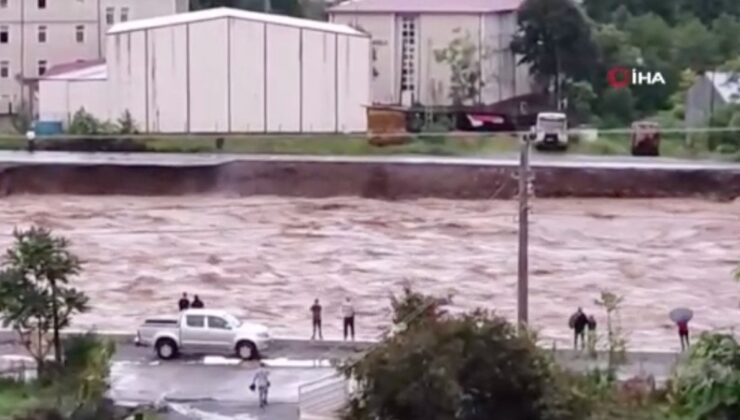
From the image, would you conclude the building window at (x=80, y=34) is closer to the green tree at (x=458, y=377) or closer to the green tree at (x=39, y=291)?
the green tree at (x=39, y=291)

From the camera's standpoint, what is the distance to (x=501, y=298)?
20.5 metres

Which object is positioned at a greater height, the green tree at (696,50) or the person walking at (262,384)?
the green tree at (696,50)

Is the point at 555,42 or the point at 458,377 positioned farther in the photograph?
the point at 555,42

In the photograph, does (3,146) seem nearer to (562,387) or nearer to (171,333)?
(171,333)

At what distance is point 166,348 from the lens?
16.4 meters

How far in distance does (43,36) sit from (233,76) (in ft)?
19.6

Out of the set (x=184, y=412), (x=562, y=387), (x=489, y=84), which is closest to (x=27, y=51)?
(x=489, y=84)

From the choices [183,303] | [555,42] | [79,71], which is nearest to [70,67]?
[79,71]

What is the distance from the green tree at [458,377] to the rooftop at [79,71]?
2338 cm

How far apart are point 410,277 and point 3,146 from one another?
1146 centimetres

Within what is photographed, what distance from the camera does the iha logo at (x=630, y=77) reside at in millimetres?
36219

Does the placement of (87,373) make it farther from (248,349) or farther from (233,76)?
(233,76)

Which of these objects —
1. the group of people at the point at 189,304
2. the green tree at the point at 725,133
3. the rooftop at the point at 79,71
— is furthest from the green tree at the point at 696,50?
the group of people at the point at 189,304

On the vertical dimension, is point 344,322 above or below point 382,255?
below
